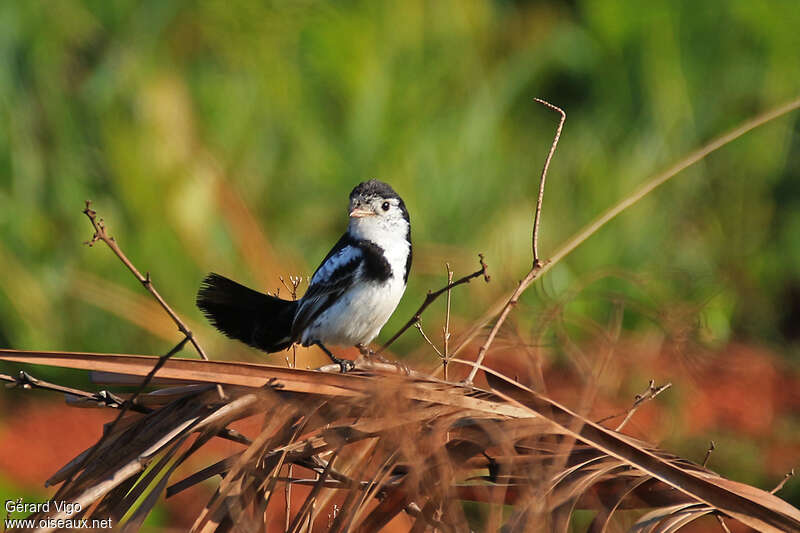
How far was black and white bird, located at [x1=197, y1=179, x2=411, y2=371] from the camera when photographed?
2807 mm

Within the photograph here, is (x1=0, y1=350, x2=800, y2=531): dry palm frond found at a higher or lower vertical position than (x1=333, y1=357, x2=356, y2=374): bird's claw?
lower

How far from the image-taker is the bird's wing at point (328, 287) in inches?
114

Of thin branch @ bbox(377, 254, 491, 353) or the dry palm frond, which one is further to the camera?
thin branch @ bbox(377, 254, 491, 353)

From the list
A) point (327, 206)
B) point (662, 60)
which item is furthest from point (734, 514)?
point (662, 60)

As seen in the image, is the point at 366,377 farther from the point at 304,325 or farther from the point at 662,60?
the point at 662,60

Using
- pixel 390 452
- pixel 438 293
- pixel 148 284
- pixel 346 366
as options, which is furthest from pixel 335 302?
pixel 390 452

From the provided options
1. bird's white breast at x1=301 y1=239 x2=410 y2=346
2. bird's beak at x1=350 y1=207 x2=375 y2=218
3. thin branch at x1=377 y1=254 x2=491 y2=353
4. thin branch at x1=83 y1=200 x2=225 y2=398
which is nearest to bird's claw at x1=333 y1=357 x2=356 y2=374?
thin branch at x1=377 y1=254 x2=491 y2=353

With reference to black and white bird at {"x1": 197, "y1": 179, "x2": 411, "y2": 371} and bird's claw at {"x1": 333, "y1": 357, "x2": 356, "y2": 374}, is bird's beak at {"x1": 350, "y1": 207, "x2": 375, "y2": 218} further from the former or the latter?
bird's claw at {"x1": 333, "y1": 357, "x2": 356, "y2": 374}

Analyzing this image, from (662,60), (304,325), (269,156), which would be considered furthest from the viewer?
(662,60)

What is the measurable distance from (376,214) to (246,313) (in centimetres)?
55

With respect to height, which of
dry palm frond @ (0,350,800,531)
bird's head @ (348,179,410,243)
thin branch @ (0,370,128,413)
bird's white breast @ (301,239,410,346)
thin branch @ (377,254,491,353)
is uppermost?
bird's head @ (348,179,410,243)

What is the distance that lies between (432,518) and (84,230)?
4.48 metres

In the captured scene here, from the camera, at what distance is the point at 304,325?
2.91 meters

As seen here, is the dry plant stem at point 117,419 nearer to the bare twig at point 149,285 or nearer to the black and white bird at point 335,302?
the bare twig at point 149,285
